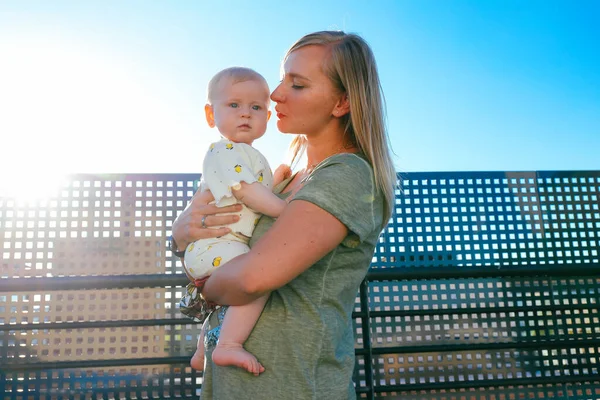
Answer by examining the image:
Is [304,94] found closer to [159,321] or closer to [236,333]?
[236,333]

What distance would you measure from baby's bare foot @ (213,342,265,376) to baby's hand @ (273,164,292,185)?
1.83 feet

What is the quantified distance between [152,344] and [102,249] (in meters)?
1.89

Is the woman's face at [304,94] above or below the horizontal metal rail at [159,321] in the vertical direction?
above

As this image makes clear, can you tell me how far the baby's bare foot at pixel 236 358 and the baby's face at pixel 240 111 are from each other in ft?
1.95

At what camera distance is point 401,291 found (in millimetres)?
5508

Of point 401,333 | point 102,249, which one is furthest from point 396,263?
point 102,249

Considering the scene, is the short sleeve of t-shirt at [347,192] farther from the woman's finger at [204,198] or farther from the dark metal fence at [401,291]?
the dark metal fence at [401,291]

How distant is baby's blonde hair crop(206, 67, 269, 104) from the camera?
1291 mm

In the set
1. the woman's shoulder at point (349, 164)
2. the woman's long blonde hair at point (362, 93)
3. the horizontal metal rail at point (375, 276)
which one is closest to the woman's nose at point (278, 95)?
the woman's long blonde hair at point (362, 93)

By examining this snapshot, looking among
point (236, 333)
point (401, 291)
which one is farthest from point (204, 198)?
point (401, 291)

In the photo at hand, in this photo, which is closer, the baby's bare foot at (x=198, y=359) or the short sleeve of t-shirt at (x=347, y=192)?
the short sleeve of t-shirt at (x=347, y=192)

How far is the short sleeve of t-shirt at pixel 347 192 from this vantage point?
876 mm

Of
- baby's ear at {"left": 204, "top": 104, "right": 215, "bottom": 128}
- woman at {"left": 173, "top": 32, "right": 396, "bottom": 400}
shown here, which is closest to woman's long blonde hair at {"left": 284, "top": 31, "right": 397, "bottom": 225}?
woman at {"left": 173, "top": 32, "right": 396, "bottom": 400}

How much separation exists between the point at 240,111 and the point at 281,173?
230 mm
